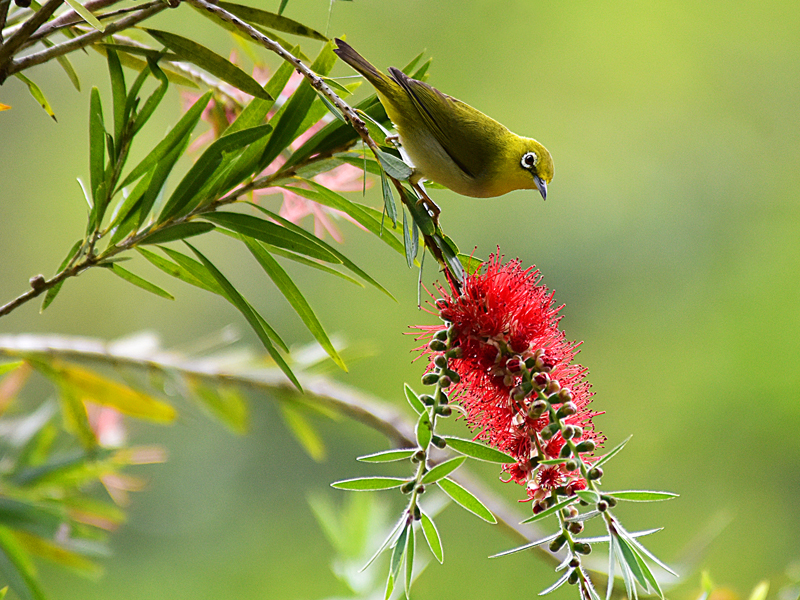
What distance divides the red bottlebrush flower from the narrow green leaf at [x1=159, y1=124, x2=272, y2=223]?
0.56 feet

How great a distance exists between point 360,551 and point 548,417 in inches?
25.1

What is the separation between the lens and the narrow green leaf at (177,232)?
19.9 inches

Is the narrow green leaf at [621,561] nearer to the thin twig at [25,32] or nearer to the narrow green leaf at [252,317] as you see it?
the narrow green leaf at [252,317]

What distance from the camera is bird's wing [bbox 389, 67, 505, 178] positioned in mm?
818

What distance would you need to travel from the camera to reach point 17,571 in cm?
69

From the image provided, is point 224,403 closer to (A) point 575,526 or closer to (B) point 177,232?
(B) point 177,232

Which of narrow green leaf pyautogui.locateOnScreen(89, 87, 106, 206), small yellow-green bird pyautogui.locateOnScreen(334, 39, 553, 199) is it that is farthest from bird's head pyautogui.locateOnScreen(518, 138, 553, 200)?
narrow green leaf pyautogui.locateOnScreen(89, 87, 106, 206)

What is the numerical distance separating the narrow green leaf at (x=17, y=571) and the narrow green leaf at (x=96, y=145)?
394 mm

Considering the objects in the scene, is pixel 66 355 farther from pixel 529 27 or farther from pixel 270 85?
pixel 529 27

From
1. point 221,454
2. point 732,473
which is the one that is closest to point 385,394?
point 221,454

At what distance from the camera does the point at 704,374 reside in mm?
4504

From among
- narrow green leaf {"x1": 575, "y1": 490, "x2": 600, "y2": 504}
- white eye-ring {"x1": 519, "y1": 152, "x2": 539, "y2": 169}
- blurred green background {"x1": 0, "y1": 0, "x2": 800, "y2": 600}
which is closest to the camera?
narrow green leaf {"x1": 575, "y1": 490, "x2": 600, "y2": 504}

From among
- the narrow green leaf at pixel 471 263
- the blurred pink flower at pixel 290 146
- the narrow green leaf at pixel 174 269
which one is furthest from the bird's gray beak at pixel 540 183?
the narrow green leaf at pixel 174 269

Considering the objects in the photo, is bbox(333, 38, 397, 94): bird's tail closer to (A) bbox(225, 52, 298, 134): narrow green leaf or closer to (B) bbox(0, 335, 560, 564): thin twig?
(A) bbox(225, 52, 298, 134): narrow green leaf
